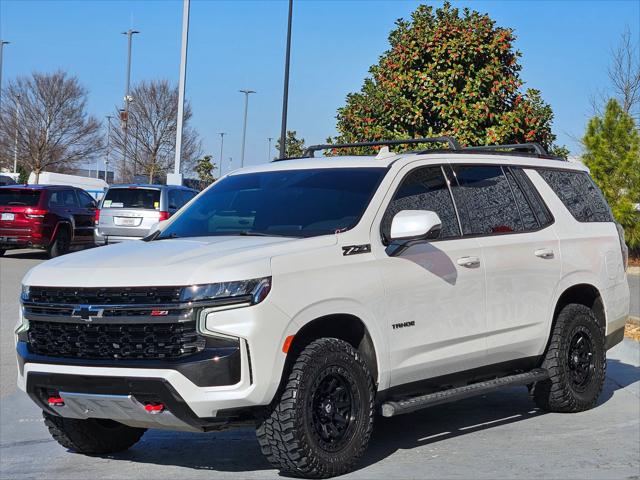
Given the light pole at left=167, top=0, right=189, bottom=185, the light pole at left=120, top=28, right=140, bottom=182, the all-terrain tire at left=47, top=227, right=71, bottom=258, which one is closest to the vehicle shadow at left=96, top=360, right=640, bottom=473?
the all-terrain tire at left=47, top=227, right=71, bottom=258

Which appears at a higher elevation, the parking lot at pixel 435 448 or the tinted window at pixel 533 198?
the tinted window at pixel 533 198

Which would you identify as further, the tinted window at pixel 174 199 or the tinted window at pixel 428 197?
the tinted window at pixel 174 199

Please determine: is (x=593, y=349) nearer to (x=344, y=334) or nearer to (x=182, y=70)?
(x=344, y=334)

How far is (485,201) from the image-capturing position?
7.33 meters

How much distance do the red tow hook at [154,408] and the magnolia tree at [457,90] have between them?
512 inches

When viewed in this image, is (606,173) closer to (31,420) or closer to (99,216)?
(99,216)

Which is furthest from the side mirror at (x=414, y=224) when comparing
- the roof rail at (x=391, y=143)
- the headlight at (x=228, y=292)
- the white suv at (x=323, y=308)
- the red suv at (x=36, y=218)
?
the red suv at (x=36, y=218)

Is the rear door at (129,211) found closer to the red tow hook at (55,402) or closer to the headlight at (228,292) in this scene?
the red tow hook at (55,402)

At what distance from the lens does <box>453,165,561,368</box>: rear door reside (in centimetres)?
705

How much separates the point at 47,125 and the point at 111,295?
53903mm

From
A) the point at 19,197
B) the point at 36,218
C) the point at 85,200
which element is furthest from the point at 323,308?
the point at 85,200

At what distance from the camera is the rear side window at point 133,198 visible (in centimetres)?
2286

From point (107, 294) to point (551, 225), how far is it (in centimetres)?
369

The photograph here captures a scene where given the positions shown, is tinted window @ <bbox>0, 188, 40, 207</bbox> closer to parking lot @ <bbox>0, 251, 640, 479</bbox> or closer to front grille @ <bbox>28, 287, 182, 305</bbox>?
parking lot @ <bbox>0, 251, 640, 479</bbox>
